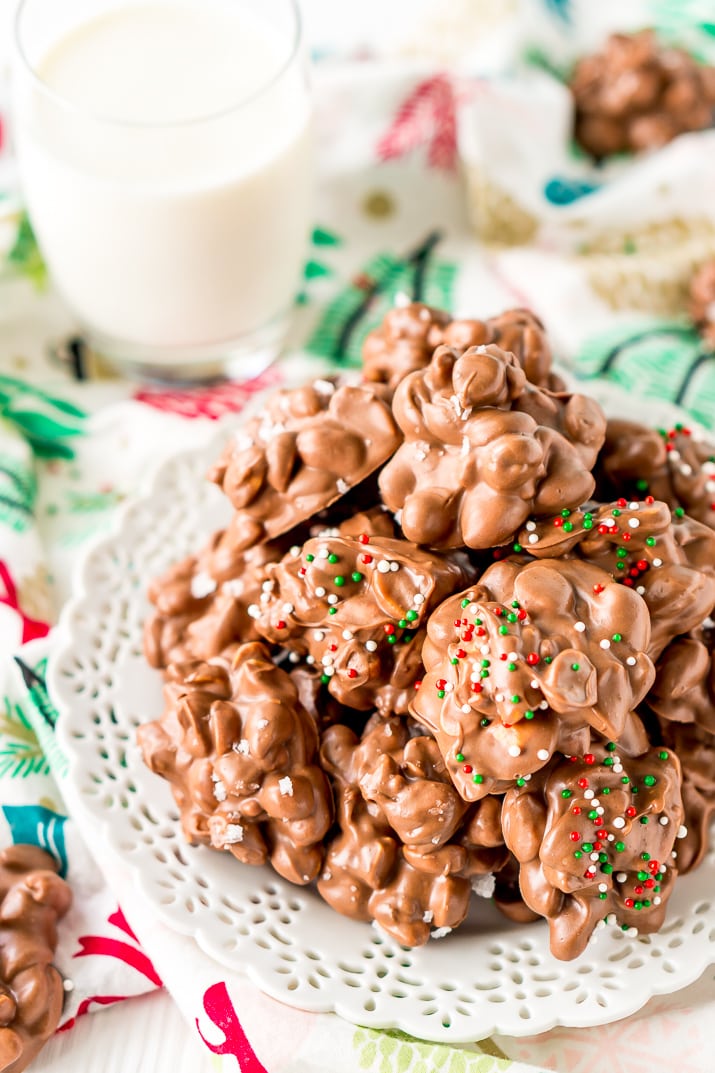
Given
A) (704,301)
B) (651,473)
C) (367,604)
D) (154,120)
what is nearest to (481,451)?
(367,604)

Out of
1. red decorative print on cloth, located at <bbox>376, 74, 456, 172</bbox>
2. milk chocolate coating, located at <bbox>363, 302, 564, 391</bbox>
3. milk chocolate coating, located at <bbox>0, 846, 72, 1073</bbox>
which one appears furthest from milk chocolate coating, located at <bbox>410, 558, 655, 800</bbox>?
red decorative print on cloth, located at <bbox>376, 74, 456, 172</bbox>

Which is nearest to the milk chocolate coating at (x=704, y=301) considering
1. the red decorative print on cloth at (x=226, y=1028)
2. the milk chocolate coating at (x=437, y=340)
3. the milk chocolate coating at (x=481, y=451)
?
the milk chocolate coating at (x=437, y=340)

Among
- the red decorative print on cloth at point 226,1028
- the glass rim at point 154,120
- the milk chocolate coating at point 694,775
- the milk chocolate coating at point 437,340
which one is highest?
the glass rim at point 154,120

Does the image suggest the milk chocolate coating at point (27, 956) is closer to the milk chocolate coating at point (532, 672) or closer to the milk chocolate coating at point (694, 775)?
the milk chocolate coating at point (532, 672)

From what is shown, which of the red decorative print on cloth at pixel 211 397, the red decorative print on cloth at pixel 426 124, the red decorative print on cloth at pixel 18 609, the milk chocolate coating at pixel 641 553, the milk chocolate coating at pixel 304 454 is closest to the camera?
the milk chocolate coating at pixel 641 553

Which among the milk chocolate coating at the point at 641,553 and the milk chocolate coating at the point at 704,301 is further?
the milk chocolate coating at the point at 704,301

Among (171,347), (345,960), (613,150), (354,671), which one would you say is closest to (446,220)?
(613,150)

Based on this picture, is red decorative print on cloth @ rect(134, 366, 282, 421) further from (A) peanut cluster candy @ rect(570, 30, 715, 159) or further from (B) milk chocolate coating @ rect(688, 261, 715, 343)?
(A) peanut cluster candy @ rect(570, 30, 715, 159)
